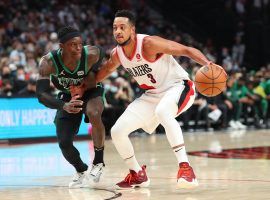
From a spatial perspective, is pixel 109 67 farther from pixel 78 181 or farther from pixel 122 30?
pixel 78 181

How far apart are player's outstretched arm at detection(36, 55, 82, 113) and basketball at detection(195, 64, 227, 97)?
131 centimetres

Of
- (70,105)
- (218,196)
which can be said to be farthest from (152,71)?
(218,196)

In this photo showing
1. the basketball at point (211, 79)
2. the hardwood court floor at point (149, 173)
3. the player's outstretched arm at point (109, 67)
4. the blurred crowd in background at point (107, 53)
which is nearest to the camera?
the hardwood court floor at point (149, 173)

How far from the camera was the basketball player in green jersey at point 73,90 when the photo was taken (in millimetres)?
7809

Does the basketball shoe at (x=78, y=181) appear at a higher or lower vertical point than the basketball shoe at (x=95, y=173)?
lower

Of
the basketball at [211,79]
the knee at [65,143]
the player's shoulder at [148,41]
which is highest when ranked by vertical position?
the player's shoulder at [148,41]

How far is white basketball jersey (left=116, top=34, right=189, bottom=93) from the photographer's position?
770cm

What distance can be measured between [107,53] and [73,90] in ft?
37.7

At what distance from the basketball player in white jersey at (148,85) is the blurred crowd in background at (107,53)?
25.8 ft

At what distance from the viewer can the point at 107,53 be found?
19.5 meters

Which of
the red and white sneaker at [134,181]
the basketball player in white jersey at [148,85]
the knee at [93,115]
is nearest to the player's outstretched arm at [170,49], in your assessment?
the basketball player in white jersey at [148,85]

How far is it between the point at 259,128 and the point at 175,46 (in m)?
12.5

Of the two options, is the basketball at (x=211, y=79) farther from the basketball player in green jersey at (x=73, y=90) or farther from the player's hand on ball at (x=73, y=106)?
the player's hand on ball at (x=73, y=106)

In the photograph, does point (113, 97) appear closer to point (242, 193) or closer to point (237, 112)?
point (237, 112)
